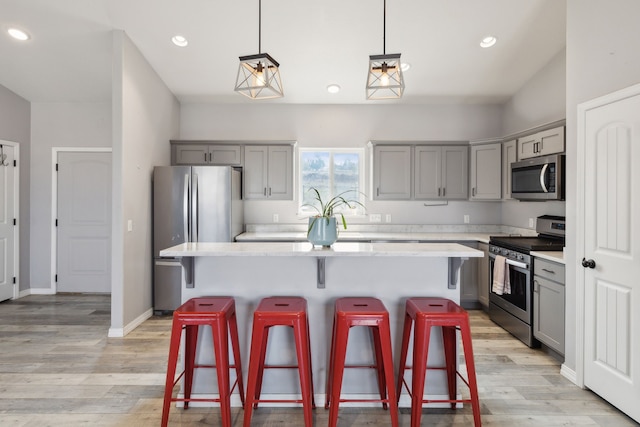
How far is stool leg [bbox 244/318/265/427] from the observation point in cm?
192

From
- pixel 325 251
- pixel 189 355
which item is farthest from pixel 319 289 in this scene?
pixel 189 355

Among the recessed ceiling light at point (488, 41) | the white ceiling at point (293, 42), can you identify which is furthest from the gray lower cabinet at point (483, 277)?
the recessed ceiling light at point (488, 41)

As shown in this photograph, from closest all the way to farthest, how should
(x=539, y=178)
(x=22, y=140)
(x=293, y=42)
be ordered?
1. (x=539, y=178)
2. (x=293, y=42)
3. (x=22, y=140)

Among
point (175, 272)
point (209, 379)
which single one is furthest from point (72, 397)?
point (175, 272)

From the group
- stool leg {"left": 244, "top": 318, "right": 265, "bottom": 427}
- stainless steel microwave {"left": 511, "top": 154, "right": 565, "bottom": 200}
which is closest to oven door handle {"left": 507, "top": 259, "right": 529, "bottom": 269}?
stainless steel microwave {"left": 511, "top": 154, "right": 565, "bottom": 200}

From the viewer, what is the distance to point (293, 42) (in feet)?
12.3

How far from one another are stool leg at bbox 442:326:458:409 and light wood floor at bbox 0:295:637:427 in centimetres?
13

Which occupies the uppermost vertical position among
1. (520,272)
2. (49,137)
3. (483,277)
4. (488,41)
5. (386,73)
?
(488,41)

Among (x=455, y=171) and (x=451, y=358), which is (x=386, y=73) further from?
(x=455, y=171)

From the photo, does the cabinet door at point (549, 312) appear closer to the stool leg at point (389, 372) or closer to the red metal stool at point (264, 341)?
the stool leg at point (389, 372)

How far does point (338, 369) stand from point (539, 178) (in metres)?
2.77

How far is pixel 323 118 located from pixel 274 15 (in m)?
1.77

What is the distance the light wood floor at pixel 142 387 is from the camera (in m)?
2.18

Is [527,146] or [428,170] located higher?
[527,146]
